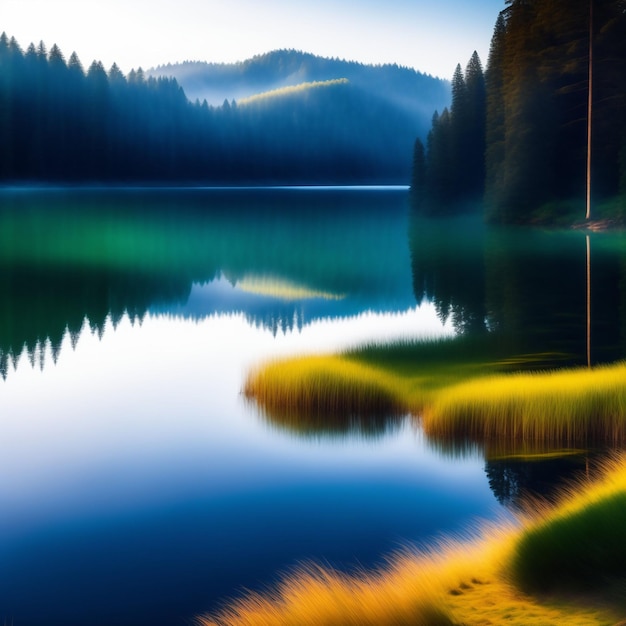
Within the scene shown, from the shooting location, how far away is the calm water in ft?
29.7

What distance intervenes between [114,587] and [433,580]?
2.77m

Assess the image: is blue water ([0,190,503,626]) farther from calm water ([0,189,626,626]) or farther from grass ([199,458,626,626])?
grass ([199,458,626,626])

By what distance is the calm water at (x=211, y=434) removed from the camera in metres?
9.05

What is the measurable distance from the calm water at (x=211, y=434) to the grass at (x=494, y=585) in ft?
2.54

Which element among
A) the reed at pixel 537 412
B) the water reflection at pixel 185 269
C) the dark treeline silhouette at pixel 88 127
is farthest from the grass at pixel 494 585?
the dark treeline silhouette at pixel 88 127

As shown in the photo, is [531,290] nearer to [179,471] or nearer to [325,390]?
[325,390]

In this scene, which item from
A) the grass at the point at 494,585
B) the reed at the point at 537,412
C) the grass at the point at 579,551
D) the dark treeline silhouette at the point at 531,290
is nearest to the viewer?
the grass at the point at 494,585

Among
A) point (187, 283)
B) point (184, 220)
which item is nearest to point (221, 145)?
point (184, 220)

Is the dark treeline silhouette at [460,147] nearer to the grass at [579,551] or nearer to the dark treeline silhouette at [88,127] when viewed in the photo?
the grass at [579,551]

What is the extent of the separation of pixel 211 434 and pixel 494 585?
23.2 feet

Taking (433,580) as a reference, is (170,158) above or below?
above

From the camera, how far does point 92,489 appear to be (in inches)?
454

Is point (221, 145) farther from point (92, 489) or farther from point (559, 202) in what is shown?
point (92, 489)

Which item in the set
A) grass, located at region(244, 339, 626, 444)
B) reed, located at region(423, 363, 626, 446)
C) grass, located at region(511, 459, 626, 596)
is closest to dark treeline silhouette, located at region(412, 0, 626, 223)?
grass, located at region(244, 339, 626, 444)
